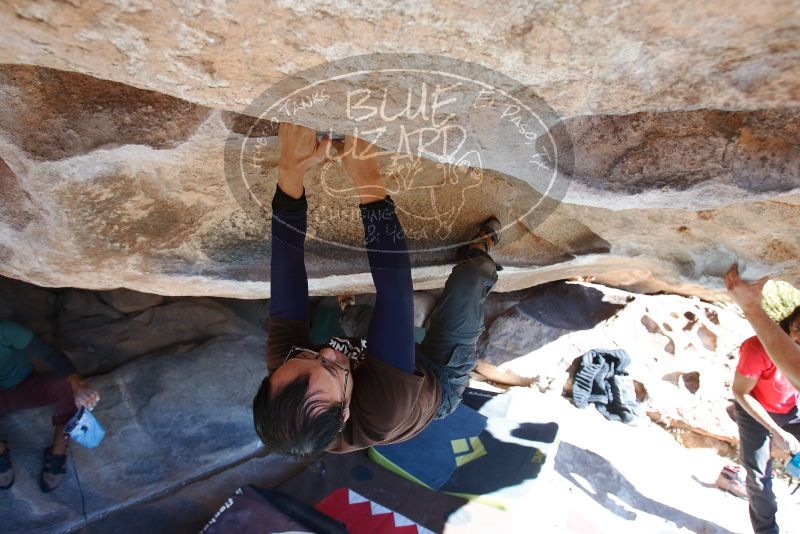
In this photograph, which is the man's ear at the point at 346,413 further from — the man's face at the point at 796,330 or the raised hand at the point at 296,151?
the man's face at the point at 796,330

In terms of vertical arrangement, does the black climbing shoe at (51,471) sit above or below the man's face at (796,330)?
below

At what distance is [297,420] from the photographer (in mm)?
1017

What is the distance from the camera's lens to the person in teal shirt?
2.10 meters

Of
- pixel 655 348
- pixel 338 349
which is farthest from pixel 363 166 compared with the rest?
pixel 655 348

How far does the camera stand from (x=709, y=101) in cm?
79

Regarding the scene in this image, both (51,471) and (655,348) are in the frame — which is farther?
(655,348)

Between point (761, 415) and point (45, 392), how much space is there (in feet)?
9.58

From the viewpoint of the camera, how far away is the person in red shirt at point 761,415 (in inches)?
82.1

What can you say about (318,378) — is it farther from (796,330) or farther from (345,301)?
(796,330)

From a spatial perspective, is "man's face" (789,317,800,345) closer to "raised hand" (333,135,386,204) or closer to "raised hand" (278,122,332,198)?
"raised hand" (333,135,386,204)

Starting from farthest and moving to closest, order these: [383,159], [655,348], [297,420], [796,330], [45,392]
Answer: [655,348] < [45,392] < [796,330] < [383,159] < [297,420]

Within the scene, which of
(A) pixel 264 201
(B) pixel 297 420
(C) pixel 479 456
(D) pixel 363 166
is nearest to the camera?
(B) pixel 297 420

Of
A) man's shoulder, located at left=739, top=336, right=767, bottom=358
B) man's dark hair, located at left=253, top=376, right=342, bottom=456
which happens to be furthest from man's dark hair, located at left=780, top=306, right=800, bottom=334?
man's dark hair, located at left=253, top=376, right=342, bottom=456

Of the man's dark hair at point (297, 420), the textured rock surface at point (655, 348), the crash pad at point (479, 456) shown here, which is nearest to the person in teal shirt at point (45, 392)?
the crash pad at point (479, 456)
